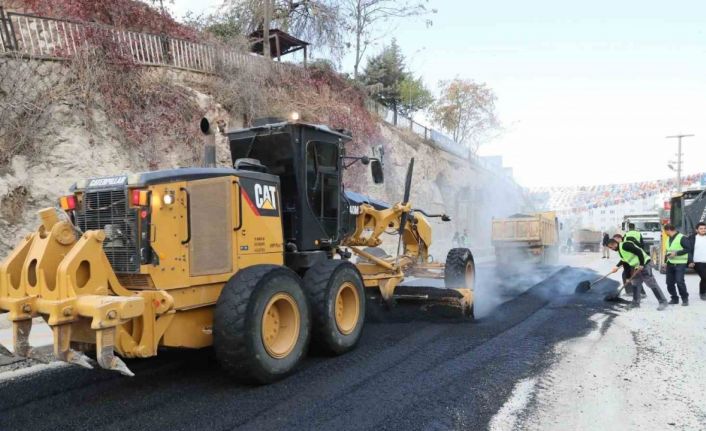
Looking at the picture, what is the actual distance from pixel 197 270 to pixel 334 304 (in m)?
1.67

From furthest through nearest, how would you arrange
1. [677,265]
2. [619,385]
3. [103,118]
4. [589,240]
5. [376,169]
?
[589,240] < [103,118] < [677,265] < [376,169] < [619,385]

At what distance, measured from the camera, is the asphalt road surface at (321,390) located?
4.08 m

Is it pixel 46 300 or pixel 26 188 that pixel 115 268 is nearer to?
pixel 46 300

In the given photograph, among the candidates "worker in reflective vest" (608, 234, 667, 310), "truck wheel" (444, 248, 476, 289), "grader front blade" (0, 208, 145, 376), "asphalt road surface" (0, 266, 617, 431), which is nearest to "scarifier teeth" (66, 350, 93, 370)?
"grader front blade" (0, 208, 145, 376)

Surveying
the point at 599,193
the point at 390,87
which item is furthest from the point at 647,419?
the point at 599,193

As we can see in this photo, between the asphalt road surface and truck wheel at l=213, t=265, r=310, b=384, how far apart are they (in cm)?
23

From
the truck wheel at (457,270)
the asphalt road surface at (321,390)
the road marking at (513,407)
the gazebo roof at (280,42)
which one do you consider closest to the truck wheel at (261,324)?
the asphalt road surface at (321,390)

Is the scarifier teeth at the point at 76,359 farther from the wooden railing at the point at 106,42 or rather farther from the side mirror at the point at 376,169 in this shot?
the wooden railing at the point at 106,42

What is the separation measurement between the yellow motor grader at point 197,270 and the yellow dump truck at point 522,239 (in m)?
15.0

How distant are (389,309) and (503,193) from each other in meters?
42.8

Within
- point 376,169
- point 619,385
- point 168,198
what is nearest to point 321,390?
point 168,198

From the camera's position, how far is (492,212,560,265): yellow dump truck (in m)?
19.9

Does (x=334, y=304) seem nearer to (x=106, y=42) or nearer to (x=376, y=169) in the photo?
(x=376, y=169)

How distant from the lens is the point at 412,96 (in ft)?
122
